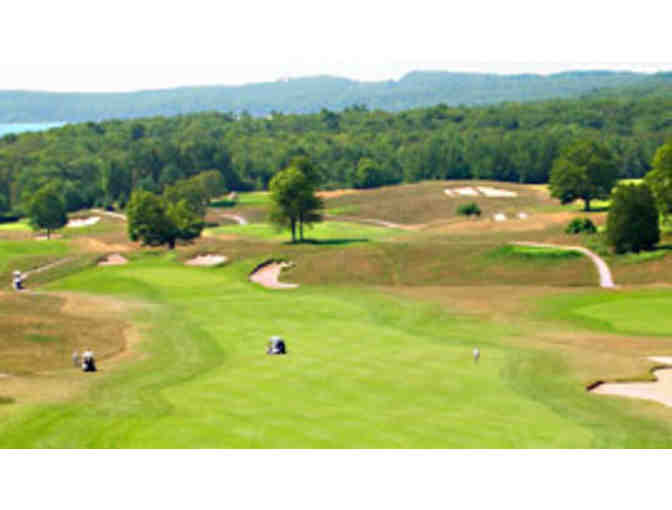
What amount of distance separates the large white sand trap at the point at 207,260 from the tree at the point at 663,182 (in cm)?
4794

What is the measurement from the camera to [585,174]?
468ft

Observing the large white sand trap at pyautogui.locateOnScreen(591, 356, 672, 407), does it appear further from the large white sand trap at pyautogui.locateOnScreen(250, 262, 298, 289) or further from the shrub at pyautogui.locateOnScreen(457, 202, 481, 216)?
the shrub at pyautogui.locateOnScreen(457, 202, 481, 216)

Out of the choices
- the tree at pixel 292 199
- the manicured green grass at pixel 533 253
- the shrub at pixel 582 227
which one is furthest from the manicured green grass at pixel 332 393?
the tree at pixel 292 199

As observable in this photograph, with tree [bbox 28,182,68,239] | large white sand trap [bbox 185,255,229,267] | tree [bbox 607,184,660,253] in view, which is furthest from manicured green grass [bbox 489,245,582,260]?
tree [bbox 28,182,68,239]

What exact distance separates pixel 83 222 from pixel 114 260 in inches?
3375

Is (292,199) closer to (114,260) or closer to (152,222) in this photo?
(152,222)

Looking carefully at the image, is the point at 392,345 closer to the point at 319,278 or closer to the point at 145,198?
the point at 319,278

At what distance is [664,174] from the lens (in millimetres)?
90125

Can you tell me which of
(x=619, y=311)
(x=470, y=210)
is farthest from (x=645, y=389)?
(x=470, y=210)

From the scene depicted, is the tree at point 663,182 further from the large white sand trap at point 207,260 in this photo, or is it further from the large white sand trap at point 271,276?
the large white sand trap at point 207,260

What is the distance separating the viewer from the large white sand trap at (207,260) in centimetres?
10000
